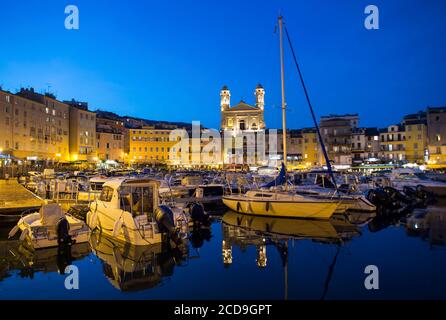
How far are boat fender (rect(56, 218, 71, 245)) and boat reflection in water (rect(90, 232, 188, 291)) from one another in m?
1.10

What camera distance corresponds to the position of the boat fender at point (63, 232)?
14371 mm

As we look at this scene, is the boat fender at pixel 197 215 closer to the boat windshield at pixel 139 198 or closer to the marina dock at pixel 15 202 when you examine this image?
the boat windshield at pixel 139 198

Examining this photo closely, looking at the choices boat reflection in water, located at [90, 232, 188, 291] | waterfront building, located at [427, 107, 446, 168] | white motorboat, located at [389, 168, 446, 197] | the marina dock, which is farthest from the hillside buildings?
boat reflection in water, located at [90, 232, 188, 291]

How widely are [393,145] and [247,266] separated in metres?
73.1

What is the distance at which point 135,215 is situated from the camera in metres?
15.6

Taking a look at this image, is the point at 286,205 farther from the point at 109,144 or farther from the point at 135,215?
the point at 109,144

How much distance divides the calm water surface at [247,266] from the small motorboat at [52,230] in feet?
1.43

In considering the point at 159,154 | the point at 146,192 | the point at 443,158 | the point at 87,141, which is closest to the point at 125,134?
the point at 159,154

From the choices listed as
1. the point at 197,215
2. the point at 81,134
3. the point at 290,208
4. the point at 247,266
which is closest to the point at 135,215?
the point at 197,215

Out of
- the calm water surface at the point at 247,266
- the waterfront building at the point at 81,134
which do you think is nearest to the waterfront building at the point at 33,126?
the waterfront building at the point at 81,134
